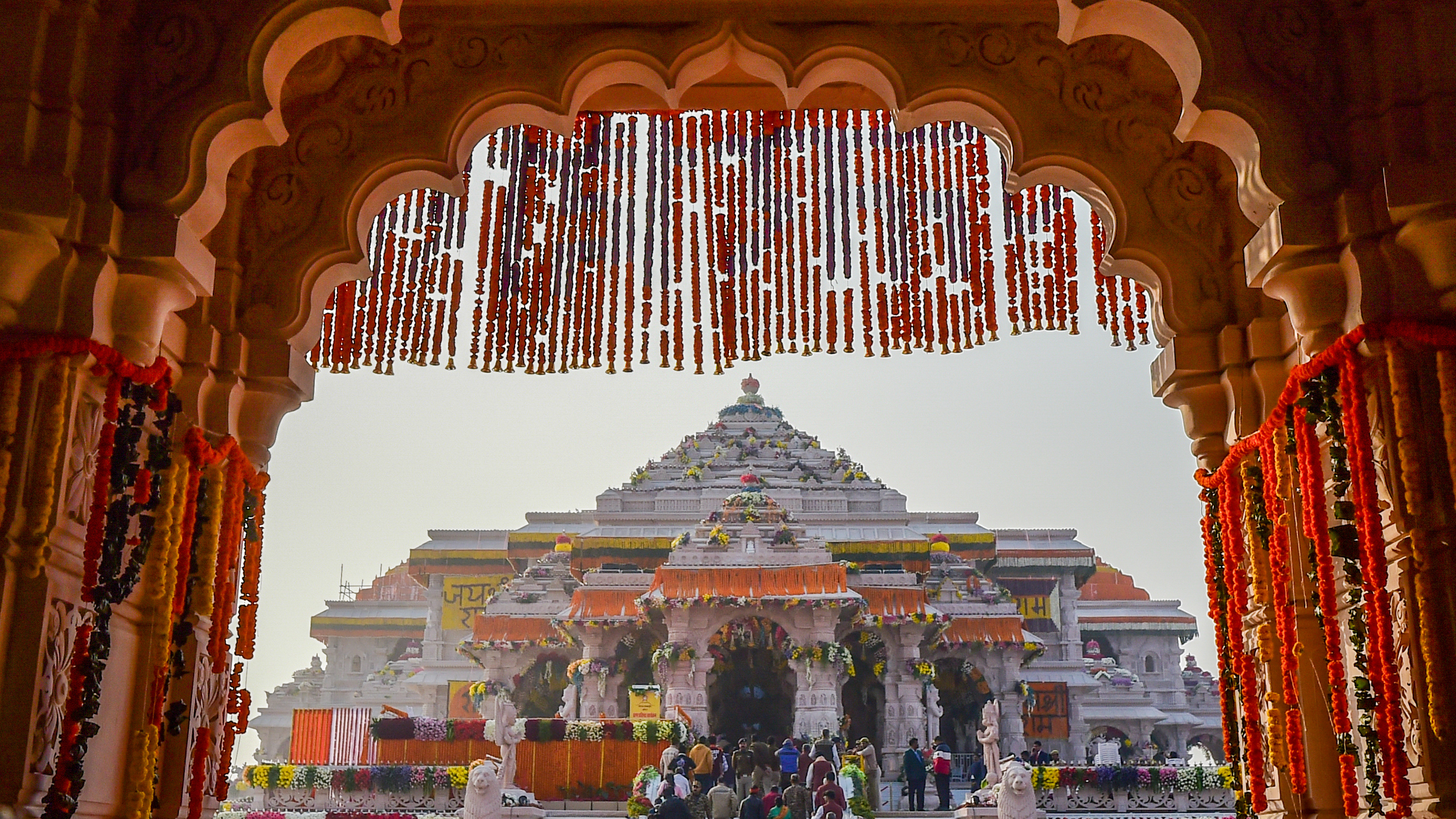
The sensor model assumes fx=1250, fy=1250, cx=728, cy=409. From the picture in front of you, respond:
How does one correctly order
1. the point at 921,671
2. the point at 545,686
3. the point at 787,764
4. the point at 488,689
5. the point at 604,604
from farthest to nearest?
the point at 545,686
the point at 488,689
the point at 604,604
the point at 921,671
the point at 787,764

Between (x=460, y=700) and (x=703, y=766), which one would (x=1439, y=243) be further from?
(x=460, y=700)

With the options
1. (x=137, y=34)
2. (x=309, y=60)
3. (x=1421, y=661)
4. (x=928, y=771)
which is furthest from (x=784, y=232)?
(x=928, y=771)

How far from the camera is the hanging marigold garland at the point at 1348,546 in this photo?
378 cm

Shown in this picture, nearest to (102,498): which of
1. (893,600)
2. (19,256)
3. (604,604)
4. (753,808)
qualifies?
(19,256)

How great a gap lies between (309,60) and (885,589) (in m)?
21.8

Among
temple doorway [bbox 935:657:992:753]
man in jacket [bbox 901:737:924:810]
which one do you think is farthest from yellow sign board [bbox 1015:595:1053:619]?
man in jacket [bbox 901:737:924:810]

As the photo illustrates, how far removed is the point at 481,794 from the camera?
1343 centimetres

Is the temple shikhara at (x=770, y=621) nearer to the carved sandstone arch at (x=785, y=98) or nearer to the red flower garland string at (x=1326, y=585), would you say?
the carved sandstone arch at (x=785, y=98)

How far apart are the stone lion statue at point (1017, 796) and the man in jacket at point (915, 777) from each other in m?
5.23

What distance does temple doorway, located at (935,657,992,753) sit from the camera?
88.2ft

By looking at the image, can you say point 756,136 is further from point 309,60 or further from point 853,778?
point 853,778

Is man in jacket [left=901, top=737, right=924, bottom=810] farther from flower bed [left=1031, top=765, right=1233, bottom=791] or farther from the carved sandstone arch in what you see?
the carved sandstone arch

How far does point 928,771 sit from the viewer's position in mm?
23172

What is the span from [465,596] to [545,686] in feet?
31.4
